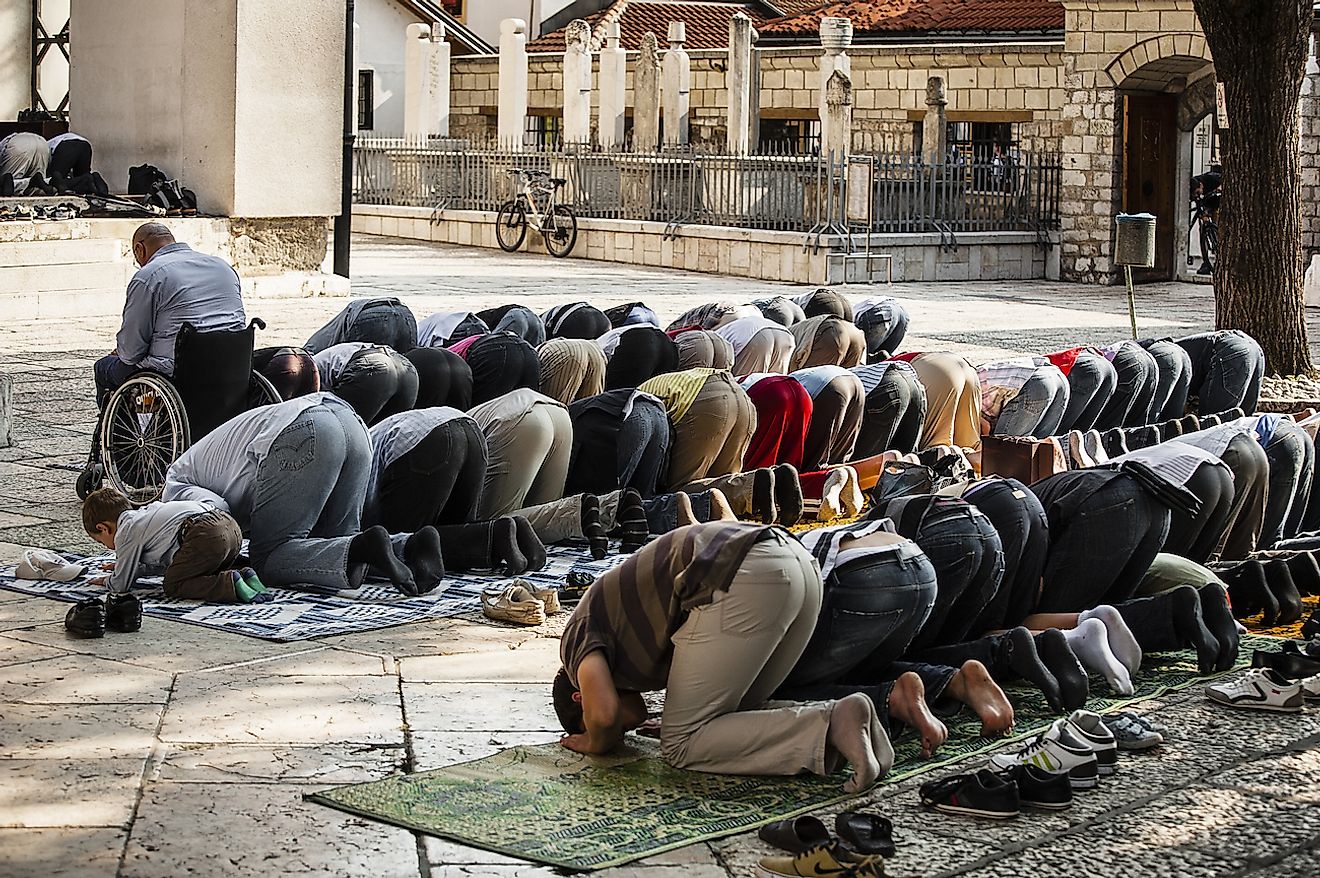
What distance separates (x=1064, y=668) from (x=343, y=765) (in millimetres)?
2182

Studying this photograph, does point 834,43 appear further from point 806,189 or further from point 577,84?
point 577,84

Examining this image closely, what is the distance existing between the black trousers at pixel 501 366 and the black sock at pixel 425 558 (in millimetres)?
1823

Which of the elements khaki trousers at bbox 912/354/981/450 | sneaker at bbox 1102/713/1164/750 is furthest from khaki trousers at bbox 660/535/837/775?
khaki trousers at bbox 912/354/981/450

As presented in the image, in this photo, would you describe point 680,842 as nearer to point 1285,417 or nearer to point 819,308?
point 1285,417

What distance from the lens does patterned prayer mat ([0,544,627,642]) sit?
21.3ft

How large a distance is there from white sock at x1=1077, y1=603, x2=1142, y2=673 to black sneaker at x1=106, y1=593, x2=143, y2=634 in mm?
3201

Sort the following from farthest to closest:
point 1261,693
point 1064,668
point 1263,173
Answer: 1. point 1263,173
2. point 1261,693
3. point 1064,668

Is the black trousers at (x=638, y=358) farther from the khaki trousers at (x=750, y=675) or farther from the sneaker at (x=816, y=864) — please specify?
the sneaker at (x=816, y=864)

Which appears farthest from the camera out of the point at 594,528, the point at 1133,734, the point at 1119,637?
the point at 594,528

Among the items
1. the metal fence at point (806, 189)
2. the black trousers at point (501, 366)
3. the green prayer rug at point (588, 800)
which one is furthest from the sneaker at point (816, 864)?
the metal fence at point (806, 189)

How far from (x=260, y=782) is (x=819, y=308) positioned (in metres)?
7.35

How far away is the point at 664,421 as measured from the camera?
27.7 feet

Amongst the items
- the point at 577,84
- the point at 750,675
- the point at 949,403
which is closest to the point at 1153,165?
the point at 577,84

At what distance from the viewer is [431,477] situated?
24.5ft
